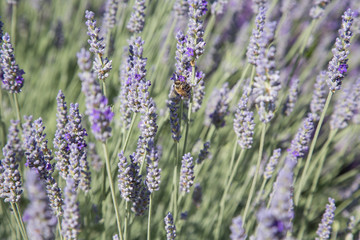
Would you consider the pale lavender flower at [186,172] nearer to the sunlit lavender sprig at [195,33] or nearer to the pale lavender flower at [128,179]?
the pale lavender flower at [128,179]

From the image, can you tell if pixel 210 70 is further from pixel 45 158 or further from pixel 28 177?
pixel 28 177

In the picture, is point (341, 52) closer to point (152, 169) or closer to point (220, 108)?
point (220, 108)

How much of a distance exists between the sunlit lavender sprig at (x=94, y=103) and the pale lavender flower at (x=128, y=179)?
11.7 inches

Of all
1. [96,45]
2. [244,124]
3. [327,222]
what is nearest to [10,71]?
[96,45]

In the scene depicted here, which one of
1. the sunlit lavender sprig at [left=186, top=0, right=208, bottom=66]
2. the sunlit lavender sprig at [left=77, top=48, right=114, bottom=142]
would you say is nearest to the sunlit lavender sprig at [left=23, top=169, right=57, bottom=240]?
the sunlit lavender sprig at [left=77, top=48, right=114, bottom=142]

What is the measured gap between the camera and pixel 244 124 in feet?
4.53

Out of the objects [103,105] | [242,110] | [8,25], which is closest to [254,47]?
[242,110]

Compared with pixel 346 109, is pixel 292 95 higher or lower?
higher

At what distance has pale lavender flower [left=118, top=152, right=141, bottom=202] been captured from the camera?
118cm

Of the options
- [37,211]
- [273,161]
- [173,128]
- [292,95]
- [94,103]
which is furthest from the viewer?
[292,95]

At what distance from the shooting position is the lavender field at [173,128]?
110cm

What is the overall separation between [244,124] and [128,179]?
1.91 ft

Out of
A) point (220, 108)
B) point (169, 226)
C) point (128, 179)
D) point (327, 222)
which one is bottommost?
point (327, 222)

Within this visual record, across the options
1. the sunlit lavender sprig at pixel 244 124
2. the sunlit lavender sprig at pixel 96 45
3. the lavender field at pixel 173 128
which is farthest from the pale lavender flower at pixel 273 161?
the sunlit lavender sprig at pixel 96 45
